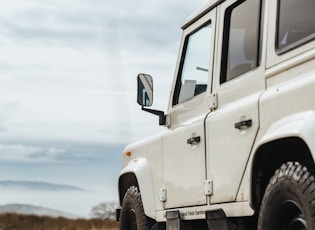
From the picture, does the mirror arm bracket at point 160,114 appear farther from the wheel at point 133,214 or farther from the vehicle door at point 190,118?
the wheel at point 133,214

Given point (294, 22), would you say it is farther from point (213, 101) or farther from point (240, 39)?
point (213, 101)

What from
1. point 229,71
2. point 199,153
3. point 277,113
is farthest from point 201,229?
point 277,113

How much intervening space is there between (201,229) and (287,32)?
1883 millimetres

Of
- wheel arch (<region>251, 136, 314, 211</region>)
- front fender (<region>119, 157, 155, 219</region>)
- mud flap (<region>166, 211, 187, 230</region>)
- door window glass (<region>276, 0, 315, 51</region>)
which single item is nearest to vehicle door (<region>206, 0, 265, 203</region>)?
wheel arch (<region>251, 136, 314, 211</region>)

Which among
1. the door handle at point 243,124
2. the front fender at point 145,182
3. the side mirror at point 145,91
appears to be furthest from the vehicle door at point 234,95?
the front fender at point 145,182

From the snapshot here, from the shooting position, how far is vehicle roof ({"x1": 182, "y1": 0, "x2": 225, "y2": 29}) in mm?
6169

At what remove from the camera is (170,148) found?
21.3 ft

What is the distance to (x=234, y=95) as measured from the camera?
220 inches

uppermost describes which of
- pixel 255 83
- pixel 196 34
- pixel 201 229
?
pixel 196 34

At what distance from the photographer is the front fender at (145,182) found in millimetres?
6922

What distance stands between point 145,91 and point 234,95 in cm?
159

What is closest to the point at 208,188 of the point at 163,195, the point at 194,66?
the point at 163,195

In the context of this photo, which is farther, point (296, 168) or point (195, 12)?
point (195, 12)

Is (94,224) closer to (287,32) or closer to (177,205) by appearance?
(177,205)
